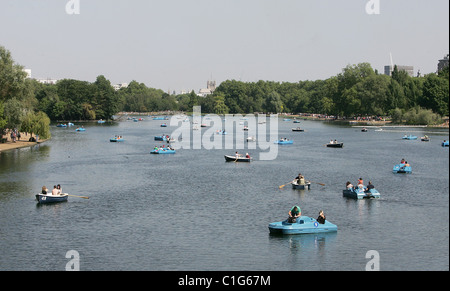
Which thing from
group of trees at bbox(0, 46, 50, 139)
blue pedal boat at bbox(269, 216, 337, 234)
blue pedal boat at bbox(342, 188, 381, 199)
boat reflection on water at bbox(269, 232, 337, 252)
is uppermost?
group of trees at bbox(0, 46, 50, 139)

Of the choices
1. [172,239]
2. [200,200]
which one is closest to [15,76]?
[200,200]

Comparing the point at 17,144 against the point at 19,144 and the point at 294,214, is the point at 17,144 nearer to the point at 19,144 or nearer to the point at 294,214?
the point at 19,144

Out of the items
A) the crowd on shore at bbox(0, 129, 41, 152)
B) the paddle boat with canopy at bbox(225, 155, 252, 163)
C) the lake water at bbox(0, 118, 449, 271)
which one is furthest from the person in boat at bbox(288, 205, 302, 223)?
the crowd on shore at bbox(0, 129, 41, 152)

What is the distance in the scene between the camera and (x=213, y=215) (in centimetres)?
4953

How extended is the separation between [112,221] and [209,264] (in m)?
14.1

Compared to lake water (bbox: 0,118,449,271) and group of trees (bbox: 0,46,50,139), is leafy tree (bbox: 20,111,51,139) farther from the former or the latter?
lake water (bbox: 0,118,449,271)

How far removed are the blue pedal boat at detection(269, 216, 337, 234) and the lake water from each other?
25.2 inches

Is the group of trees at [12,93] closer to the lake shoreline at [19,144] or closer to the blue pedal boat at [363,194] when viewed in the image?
the lake shoreline at [19,144]

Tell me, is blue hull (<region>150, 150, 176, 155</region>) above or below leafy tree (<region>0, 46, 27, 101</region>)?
below

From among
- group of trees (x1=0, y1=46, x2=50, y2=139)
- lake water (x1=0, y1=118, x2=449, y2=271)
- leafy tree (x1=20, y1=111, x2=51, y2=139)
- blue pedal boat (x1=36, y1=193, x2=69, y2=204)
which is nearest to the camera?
lake water (x1=0, y1=118, x2=449, y2=271)

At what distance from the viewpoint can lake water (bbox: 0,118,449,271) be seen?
37.0 m

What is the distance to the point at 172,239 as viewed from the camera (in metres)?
41.7

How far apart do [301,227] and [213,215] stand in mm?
9696

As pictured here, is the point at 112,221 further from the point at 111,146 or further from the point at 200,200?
the point at 111,146
